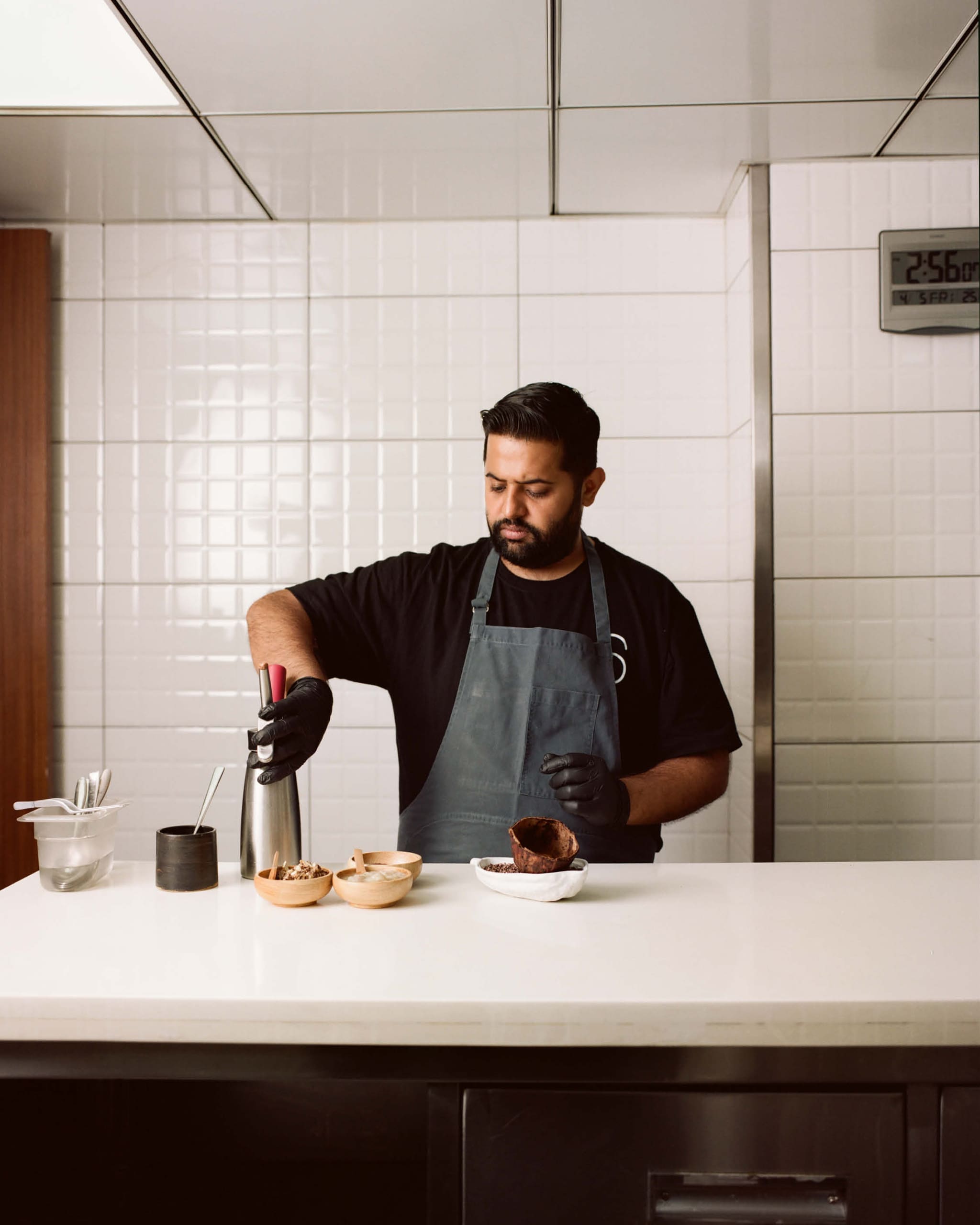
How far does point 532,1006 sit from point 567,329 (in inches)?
91.8

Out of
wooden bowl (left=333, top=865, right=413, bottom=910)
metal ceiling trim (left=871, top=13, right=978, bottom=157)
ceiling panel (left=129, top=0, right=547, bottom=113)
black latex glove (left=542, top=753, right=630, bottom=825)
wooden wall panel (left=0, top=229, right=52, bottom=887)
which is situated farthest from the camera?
wooden wall panel (left=0, top=229, right=52, bottom=887)

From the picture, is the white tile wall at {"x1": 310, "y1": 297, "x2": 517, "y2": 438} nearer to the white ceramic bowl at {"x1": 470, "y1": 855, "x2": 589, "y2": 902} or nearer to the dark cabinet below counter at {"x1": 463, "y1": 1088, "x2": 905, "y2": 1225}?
the white ceramic bowl at {"x1": 470, "y1": 855, "x2": 589, "y2": 902}

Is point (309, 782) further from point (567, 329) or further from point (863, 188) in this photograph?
point (863, 188)

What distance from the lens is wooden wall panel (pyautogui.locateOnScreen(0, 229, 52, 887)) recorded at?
9.63 ft

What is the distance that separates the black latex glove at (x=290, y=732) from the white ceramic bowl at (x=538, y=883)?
36cm

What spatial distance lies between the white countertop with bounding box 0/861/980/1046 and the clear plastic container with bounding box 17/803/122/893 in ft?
0.10

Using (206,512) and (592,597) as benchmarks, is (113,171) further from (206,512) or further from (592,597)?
(592,597)

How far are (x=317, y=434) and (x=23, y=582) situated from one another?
104 cm

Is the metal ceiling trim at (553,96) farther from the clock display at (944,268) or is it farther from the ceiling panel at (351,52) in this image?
the clock display at (944,268)

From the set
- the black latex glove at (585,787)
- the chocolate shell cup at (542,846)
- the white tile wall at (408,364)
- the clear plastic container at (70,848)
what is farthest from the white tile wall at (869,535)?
the clear plastic container at (70,848)

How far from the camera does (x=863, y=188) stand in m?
2.68

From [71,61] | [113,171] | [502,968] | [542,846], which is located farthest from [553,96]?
[502,968]

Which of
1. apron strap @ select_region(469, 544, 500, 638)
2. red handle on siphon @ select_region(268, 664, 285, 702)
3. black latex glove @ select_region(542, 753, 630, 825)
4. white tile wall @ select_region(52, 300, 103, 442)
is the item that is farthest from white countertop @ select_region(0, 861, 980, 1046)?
white tile wall @ select_region(52, 300, 103, 442)

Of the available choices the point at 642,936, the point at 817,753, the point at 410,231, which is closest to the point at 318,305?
the point at 410,231
